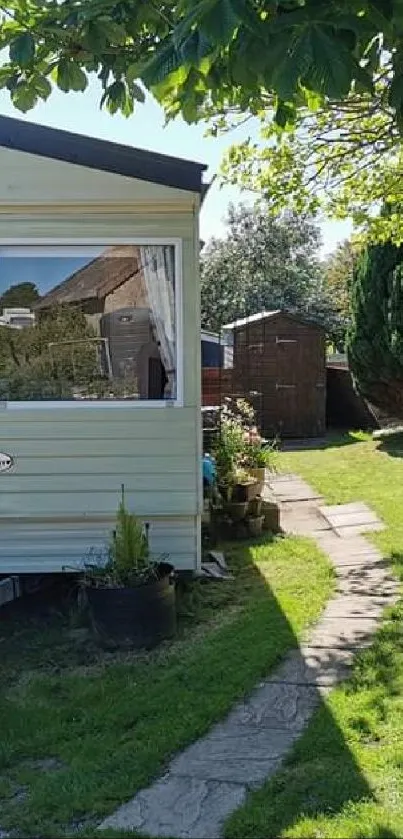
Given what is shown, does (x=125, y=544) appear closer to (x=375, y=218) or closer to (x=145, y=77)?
(x=145, y=77)

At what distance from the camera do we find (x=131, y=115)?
11.7ft

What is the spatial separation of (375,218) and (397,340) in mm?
3797

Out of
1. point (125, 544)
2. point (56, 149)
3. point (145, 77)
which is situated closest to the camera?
point (145, 77)

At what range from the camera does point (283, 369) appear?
15.0 m

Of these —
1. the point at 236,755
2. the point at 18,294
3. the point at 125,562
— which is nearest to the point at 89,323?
the point at 18,294

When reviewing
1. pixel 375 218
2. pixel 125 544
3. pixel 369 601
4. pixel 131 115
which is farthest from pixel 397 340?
pixel 131 115

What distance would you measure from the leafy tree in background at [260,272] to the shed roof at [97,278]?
21.4 m

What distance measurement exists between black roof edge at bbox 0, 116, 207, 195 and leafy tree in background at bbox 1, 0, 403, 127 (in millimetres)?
1376

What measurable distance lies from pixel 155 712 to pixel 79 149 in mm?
3314

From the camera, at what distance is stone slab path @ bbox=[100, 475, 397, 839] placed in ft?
8.99

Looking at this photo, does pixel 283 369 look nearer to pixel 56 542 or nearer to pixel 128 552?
Result: pixel 56 542

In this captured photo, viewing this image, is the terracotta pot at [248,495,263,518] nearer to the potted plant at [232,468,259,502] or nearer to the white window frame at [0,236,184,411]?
the potted plant at [232,468,259,502]

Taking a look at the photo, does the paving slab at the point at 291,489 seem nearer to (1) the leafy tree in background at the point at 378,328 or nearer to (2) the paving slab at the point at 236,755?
(1) the leafy tree in background at the point at 378,328

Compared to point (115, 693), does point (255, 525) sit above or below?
above
